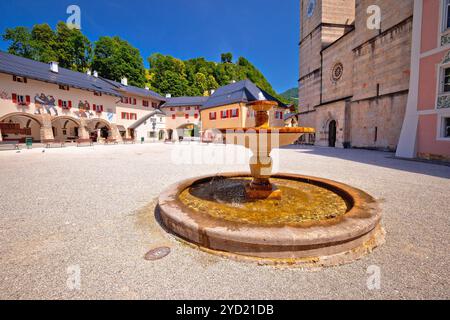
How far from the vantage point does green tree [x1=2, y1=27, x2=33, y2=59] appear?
43622mm

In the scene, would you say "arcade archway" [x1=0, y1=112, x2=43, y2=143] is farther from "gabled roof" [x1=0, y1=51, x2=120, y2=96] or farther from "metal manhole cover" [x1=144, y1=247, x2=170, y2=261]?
"metal manhole cover" [x1=144, y1=247, x2=170, y2=261]

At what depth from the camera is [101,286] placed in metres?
2.16

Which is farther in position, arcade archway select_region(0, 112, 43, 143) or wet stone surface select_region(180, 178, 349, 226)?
arcade archway select_region(0, 112, 43, 143)

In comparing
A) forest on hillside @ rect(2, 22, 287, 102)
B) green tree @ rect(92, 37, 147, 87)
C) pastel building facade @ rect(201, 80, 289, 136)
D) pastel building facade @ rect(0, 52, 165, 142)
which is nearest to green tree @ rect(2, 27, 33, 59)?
forest on hillside @ rect(2, 22, 287, 102)

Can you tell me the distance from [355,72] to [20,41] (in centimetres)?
6359

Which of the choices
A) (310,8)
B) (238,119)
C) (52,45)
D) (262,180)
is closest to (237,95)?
(238,119)

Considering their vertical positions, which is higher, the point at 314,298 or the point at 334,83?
the point at 334,83

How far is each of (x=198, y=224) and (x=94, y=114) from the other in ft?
120

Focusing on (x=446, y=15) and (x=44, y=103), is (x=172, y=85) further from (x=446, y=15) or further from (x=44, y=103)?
(x=446, y=15)

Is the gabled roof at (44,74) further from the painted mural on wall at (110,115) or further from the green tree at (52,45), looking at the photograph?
the green tree at (52,45)

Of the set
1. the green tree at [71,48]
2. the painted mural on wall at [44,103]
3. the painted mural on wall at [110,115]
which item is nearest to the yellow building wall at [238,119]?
the painted mural on wall at [110,115]
